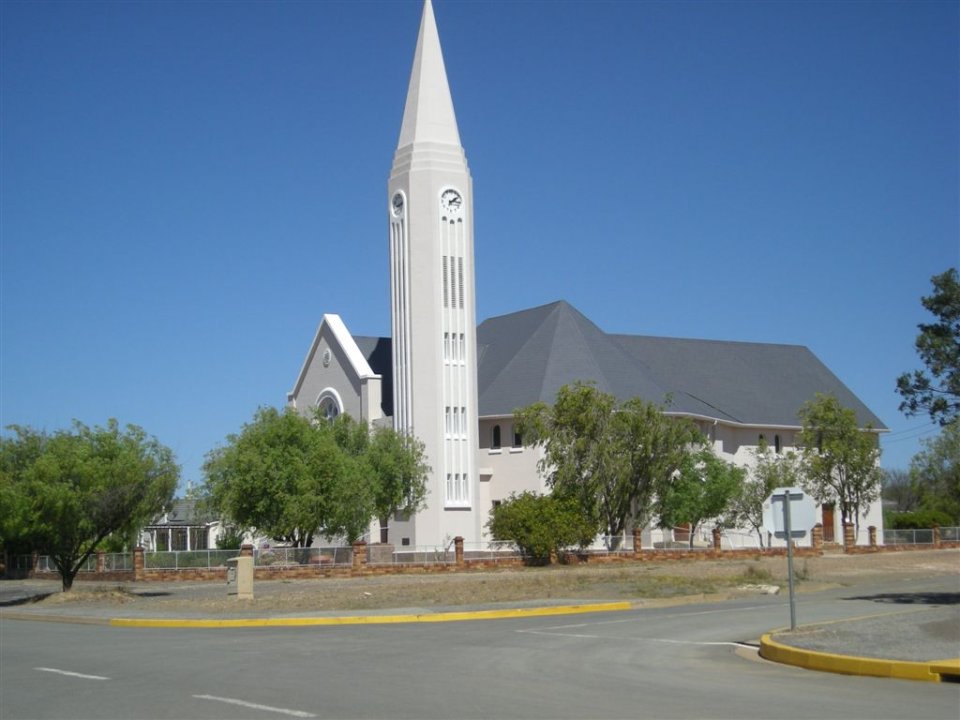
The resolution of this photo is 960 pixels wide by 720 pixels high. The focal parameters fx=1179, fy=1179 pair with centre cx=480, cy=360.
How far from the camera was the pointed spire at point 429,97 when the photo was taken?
5662 centimetres

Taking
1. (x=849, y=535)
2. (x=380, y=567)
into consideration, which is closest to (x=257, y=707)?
(x=380, y=567)

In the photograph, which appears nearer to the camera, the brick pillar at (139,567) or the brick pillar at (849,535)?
the brick pillar at (139,567)

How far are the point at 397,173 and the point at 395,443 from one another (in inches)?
523

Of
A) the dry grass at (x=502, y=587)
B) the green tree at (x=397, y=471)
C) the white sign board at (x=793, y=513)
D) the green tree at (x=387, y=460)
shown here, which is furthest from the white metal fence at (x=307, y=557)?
the white sign board at (x=793, y=513)

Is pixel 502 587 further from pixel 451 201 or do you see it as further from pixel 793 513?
pixel 451 201

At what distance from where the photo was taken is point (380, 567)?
141ft

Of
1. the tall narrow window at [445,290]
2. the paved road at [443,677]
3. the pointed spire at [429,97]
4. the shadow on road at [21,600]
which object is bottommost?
the shadow on road at [21,600]

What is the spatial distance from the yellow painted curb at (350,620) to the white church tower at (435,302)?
96.8 feet

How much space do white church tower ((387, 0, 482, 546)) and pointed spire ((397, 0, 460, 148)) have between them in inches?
1.9

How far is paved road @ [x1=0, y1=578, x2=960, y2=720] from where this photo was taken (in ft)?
37.1

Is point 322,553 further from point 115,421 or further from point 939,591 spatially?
point 939,591

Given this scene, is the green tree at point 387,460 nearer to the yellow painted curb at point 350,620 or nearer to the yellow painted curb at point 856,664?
the yellow painted curb at point 350,620

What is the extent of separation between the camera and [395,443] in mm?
53281

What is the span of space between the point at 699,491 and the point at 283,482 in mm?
20527
